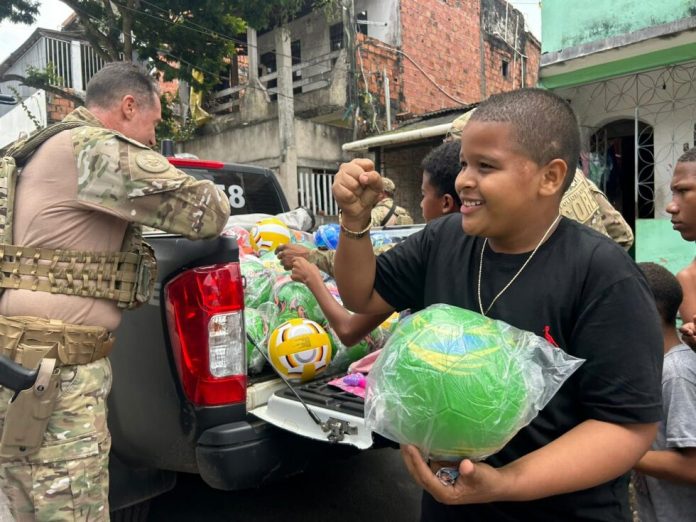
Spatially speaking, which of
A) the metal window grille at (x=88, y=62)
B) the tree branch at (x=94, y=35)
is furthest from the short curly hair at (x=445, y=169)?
the metal window grille at (x=88, y=62)

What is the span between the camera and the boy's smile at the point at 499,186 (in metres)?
1.11

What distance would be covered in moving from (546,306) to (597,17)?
21.8 feet

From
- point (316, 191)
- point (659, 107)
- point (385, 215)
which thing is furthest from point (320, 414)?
point (316, 191)

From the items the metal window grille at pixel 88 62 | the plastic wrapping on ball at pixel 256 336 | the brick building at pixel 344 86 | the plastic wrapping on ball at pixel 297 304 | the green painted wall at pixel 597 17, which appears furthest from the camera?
the metal window grille at pixel 88 62

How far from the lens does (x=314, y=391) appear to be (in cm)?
241

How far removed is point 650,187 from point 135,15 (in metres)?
8.67

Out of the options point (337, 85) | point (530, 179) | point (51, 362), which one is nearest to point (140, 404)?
point (51, 362)

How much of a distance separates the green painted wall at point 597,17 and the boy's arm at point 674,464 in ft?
18.7

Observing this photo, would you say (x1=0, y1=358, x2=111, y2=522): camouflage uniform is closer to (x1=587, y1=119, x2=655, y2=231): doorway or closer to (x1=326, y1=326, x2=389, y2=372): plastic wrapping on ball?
(x1=326, y1=326, x2=389, y2=372): plastic wrapping on ball

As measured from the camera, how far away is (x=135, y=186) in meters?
1.88

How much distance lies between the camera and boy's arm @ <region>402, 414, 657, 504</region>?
942 mm

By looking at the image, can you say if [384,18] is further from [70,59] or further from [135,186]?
[135,186]

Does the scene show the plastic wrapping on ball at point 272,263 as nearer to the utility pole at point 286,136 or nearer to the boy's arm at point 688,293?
the boy's arm at point 688,293

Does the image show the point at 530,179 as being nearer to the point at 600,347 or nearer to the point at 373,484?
the point at 600,347
